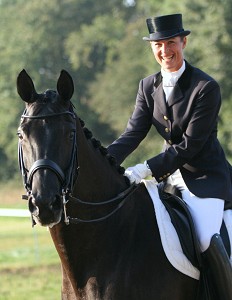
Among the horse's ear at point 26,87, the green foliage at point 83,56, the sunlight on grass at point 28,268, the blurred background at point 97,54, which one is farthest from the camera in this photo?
the green foliage at point 83,56

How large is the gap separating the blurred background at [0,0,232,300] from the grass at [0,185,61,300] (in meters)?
15.9

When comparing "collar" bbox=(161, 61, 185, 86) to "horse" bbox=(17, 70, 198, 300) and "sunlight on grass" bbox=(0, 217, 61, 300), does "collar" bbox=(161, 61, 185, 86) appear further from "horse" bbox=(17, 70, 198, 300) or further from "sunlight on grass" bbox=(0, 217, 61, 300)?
"sunlight on grass" bbox=(0, 217, 61, 300)

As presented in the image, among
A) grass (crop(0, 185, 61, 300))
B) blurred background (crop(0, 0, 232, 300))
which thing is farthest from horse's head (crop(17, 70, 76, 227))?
blurred background (crop(0, 0, 232, 300))

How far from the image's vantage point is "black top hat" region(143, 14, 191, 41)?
650 centimetres

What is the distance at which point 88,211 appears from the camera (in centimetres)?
591

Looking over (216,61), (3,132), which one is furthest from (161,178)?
(3,132)

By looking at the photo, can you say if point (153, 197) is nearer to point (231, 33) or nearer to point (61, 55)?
point (231, 33)

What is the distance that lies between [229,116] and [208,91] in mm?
40730

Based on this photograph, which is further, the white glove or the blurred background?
the blurred background

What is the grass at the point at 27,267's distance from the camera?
43.4 feet

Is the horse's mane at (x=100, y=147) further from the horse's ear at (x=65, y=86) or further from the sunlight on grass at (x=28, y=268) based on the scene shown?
the sunlight on grass at (x=28, y=268)

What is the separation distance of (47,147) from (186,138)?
1307 millimetres

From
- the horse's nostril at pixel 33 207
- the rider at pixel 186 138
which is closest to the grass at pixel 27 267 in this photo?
the rider at pixel 186 138

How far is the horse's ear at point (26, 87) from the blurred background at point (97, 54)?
33553 mm
